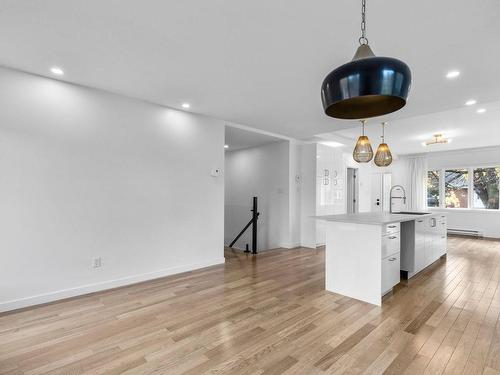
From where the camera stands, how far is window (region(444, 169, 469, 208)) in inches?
323

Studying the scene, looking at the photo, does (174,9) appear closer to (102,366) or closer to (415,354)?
(102,366)

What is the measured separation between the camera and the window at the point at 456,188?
8211 millimetres

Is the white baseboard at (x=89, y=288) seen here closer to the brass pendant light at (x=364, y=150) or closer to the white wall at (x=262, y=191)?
the white wall at (x=262, y=191)

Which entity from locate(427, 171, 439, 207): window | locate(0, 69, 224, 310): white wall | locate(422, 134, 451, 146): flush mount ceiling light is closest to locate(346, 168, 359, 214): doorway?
locate(422, 134, 451, 146): flush mount ceiling light

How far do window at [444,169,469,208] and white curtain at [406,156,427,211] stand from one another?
61cm

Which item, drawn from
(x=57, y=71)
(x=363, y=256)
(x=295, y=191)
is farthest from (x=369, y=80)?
(x=295, y=191)

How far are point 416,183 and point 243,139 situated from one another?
6.58 metres

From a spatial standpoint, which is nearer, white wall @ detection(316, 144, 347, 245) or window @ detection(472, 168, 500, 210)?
white wall @ detection(316, 144, 347, 245)

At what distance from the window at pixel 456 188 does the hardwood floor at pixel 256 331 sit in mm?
5652

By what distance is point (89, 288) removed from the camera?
10.9 ft

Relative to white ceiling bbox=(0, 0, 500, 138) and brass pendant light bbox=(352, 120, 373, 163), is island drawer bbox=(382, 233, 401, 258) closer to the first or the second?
brass pendant light bbox=(352, 120, 373, 163)

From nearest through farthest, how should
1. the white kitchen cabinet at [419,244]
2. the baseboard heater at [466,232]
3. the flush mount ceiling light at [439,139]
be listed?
the white kitchen cabinet at [419,244] → the flush mount ceiling light at [439,139] → the baseboard heater at [466,232]

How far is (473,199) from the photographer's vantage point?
805cm

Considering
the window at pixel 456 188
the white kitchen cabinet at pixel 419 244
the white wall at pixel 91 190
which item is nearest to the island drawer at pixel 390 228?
the white kitchen cabinet at pixel 419 244
